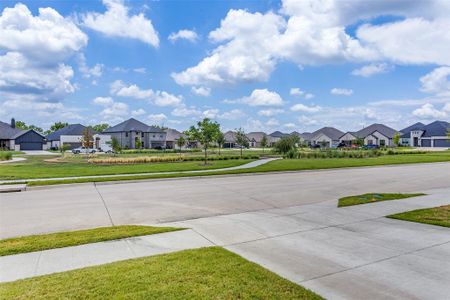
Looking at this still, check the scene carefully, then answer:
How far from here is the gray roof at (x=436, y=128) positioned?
3254 inches

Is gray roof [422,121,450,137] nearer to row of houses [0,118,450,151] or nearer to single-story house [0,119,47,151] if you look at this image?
row of houses [0,118,450,151]

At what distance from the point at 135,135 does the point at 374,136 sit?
2620 inches

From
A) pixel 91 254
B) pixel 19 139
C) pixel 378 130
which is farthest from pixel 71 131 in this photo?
pixel 378 130

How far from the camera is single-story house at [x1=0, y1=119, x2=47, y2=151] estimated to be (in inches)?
2751

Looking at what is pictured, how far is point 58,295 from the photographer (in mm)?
3990

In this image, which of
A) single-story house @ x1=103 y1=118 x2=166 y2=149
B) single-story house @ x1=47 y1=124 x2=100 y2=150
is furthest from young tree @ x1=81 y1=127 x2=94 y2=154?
single-story house @ x1=47 y1=124 x2=100 y2=150

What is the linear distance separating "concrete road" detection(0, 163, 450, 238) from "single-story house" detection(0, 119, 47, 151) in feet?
222

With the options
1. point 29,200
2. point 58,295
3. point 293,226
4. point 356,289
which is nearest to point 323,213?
point 293,226

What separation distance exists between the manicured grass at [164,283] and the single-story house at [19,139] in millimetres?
78627

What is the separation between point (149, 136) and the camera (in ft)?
260

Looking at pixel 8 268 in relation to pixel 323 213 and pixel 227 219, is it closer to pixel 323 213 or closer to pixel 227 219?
pixel 227 219

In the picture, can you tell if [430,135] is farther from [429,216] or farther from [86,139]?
[429,216]

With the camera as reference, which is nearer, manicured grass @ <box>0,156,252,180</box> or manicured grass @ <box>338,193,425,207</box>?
manicured grass @ <box>338,193,425,207</box>

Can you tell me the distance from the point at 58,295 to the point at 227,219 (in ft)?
16.7
